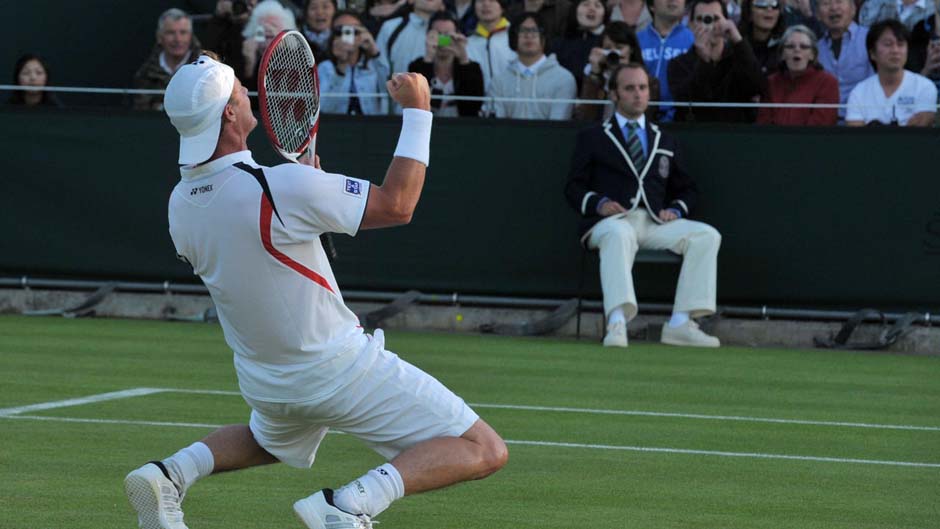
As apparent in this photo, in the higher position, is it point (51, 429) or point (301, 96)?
point (301, 96)

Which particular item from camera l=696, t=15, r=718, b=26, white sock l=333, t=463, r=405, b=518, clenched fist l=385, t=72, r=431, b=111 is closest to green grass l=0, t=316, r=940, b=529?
white sock l=333, t=463, r=405, b=518

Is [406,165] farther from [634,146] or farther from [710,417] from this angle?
[634,146]

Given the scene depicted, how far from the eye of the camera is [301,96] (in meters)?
5.75

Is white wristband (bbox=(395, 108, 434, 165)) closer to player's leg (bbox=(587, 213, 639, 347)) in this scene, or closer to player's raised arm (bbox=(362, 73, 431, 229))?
player's raised arm (bbox=(362, 73, 431, 229))

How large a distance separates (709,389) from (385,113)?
5121 millimetres

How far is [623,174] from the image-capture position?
13.1 meters

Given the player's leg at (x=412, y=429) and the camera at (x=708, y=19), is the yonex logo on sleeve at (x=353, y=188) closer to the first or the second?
the player's leg at (x=412, y=429)

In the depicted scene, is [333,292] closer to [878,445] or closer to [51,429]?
[51,429]

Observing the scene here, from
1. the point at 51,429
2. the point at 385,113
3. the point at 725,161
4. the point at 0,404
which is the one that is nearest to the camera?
the point at 51,429

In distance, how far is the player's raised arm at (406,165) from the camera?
195 inches

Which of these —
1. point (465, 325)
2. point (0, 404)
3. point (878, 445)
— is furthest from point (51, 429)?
point (465, 325)

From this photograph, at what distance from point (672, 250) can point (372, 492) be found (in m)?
8.25

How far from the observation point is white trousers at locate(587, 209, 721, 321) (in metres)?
12.7

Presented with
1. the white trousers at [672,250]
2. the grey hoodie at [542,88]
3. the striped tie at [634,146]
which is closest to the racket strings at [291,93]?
the white trousers at [672,250]
